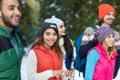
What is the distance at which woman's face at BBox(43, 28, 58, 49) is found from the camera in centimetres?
493

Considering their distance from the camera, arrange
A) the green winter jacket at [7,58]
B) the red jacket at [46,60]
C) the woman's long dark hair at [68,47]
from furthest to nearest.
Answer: the woman's long dark hair at [68,47] < the red jacket at [46,60] < the green winter jacket at [7,58]

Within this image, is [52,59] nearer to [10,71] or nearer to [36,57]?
[36,57]

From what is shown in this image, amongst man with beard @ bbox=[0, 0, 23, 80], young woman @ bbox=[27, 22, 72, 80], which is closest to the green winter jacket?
man with beard @ bbox=[0, 0, 23, 80]

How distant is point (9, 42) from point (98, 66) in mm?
1742

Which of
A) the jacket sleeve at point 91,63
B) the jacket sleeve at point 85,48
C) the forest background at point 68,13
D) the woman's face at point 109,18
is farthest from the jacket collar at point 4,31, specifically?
the forest background at point 68,13

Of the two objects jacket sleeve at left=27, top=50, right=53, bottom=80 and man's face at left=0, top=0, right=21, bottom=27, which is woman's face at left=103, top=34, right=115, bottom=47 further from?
man's face at left=0, top=0, right=21, bottom=27

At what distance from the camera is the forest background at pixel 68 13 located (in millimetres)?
19250

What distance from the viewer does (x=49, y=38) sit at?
4.94m

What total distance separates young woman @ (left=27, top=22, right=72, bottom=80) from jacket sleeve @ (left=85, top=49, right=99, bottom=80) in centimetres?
41

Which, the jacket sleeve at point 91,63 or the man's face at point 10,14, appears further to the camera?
the jacket sleeve at point 91,63

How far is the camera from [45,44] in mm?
4965

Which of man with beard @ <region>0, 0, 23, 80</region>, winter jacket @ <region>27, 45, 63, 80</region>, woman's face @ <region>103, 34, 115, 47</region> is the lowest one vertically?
winter jacket @ <region>27, 45, 63, 80</region>

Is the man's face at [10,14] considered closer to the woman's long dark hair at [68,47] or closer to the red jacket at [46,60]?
the red jacket at [46,60]

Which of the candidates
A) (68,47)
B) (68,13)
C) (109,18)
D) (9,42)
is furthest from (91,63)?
(68,13)
